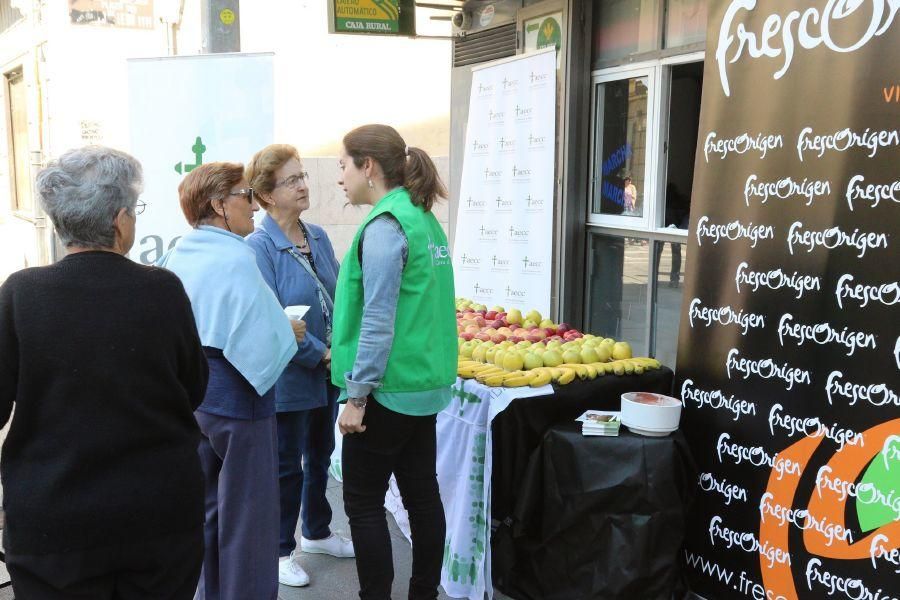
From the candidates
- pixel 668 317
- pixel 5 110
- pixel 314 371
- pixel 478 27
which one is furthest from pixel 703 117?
pixel 5 110

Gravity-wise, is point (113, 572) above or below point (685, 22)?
below

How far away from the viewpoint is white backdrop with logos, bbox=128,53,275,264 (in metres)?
4.64

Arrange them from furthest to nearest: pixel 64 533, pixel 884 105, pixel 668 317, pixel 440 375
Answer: pixel 668 317, pixel 440 375, pixel 884 105, pixel 64 533

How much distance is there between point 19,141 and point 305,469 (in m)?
15.7

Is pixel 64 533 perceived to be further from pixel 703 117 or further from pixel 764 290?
pixel 703 117

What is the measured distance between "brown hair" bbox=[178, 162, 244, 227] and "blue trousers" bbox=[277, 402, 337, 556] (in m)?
0.97

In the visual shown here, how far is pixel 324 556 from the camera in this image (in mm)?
3850

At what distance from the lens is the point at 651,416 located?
10.4 ft

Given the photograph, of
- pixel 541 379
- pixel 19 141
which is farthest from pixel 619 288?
pixel 19 141

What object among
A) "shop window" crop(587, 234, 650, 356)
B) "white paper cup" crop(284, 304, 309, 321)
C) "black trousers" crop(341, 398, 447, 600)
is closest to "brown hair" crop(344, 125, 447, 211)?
"white paper cup" crop(284, 304, 309, 321)

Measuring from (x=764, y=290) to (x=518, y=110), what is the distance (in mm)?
2693

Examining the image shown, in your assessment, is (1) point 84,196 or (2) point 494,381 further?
(2) point 494,381

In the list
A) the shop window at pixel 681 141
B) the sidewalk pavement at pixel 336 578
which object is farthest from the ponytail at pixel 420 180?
the shop window at pixel 681 141

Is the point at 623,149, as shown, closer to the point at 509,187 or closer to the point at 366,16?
the point at 509,187
